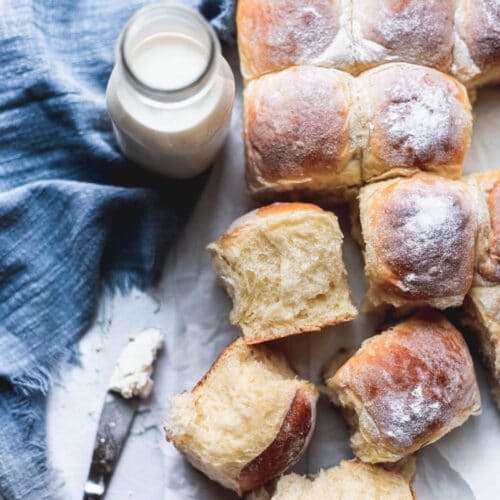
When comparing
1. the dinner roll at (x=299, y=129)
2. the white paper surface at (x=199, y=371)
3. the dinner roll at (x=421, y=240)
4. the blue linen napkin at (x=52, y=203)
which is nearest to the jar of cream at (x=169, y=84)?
the dinner roll at (x=299, y=129)

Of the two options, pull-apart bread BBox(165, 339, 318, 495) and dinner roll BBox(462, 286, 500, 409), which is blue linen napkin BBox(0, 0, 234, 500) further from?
dinner roll BBox(462, 286, 500, 409)

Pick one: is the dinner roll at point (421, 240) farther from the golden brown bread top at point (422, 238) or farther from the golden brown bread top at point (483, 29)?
the golden brown bread top at point (483, 29)

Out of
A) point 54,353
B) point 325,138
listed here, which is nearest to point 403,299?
point 325,138

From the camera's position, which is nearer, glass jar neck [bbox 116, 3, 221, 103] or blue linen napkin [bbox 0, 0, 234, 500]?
glass jar neck [bbox 116, 3, 221, 103]

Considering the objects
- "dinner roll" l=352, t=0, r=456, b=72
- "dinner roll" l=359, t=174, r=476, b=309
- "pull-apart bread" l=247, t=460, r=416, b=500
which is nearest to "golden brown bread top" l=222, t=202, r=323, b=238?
"dinner roll" l=359, t=174, r=476, b=309

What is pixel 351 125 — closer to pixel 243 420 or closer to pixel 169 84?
pixel 169 84

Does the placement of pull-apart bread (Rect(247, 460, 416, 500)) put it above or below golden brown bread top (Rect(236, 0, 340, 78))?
below
